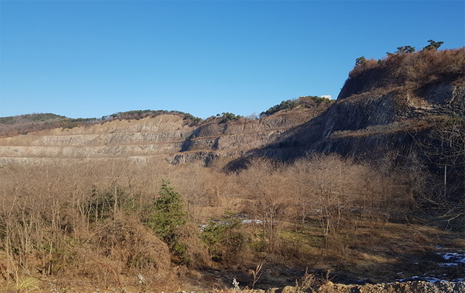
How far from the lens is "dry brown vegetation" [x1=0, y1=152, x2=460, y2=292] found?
41.5 ft

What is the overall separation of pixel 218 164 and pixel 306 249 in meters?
43.7

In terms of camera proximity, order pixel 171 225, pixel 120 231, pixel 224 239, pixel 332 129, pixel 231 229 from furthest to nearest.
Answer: pixel 332 129 → pixel 231 229 → pixel 224 239 → pixel 171 225 → pixel 120 231

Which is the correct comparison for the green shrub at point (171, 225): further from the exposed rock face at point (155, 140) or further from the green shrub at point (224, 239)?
the exposed rock face at point (155, 140)

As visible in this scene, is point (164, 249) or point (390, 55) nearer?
point (164, 249)

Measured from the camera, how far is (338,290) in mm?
9039

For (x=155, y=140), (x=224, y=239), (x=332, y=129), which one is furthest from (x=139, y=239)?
(x=155, y=140)

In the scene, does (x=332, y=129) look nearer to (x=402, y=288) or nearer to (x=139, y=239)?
(x=139, y=239)

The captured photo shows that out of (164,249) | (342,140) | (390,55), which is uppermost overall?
(390,55)

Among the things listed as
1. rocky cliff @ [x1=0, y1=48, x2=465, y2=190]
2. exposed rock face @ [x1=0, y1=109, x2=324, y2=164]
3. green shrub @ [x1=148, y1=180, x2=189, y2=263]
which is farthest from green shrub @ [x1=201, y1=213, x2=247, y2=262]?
exposed rock face @ [x1=0, y1=109, x2=324, y2=164]

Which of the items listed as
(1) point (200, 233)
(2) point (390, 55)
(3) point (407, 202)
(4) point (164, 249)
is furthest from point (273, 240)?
(2) point (390, 55)

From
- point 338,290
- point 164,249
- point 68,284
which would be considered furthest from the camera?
point 164,249

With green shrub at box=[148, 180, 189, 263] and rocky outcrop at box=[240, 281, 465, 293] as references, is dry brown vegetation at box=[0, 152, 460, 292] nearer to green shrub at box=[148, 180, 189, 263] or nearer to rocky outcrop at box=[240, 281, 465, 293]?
green shrub at box=[148, 180, 189, 263]

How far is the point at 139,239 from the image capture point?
13203 millimetres

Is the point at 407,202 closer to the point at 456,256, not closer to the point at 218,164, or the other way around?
the point at 456,256
